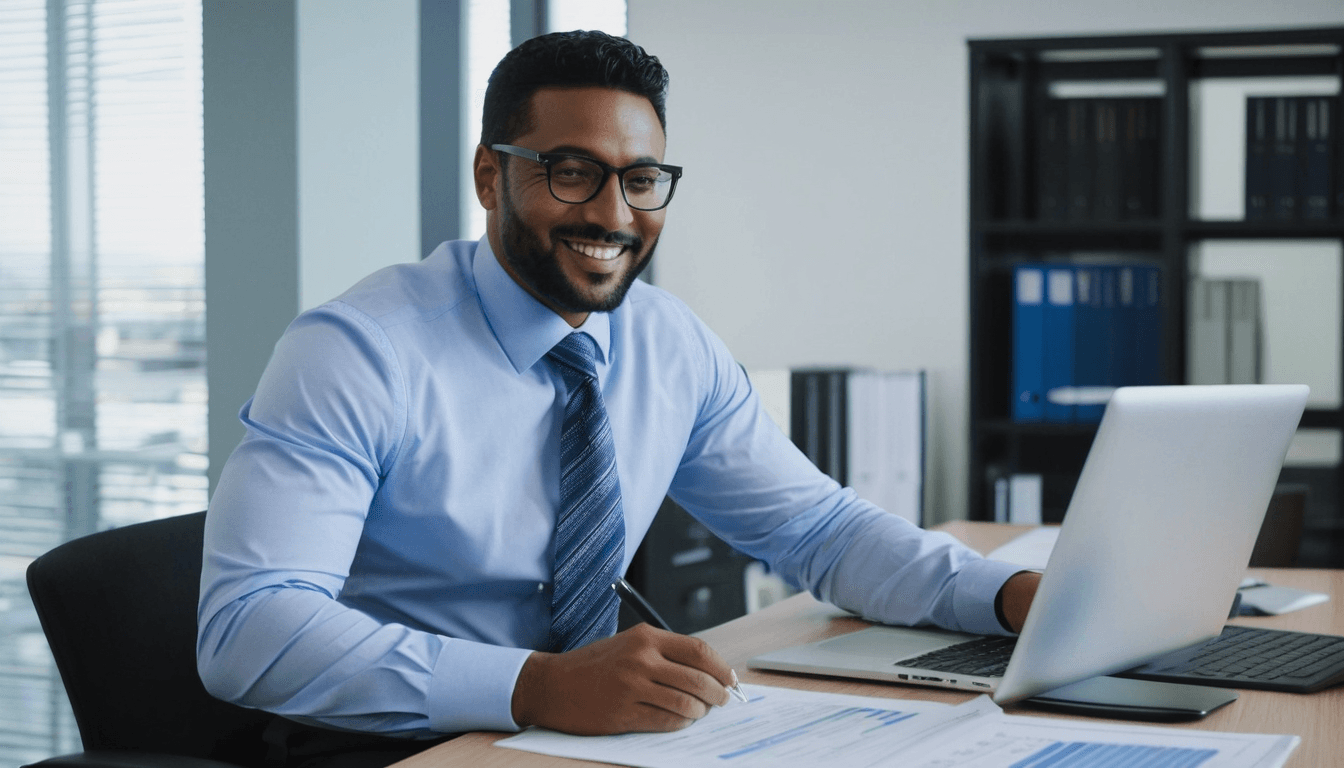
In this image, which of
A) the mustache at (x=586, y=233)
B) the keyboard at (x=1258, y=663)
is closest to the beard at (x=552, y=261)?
the mustache at (x=586, y=233)

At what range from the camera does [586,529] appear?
1254 mm

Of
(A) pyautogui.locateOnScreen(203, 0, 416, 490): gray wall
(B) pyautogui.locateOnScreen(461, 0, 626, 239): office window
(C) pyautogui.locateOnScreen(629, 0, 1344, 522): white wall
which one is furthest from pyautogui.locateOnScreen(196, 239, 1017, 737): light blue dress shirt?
(C) pyautogui.locateOnScreen(629, 0, 1344, 522): white wall

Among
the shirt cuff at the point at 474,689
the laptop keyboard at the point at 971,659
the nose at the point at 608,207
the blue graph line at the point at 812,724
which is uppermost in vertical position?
the nose at the point at 608,207

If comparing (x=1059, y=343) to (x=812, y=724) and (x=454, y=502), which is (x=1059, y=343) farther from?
(x=812, y=724)

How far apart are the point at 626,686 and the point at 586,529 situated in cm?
34

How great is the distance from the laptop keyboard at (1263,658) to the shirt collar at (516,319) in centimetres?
66

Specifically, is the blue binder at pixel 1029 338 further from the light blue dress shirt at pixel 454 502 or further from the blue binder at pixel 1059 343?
the light blue dress shirt at pixel 454 502

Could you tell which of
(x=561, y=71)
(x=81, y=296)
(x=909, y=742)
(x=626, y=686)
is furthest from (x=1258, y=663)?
(x=81, y=296)

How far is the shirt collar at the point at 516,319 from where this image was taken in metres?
1.32

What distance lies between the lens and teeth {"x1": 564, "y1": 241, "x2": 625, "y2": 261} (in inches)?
52.3

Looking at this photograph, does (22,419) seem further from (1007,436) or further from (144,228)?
(1007,436)

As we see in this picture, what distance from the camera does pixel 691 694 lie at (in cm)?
94

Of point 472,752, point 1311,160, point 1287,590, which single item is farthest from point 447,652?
point 1311,160

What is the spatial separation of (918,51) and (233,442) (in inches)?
82.2
